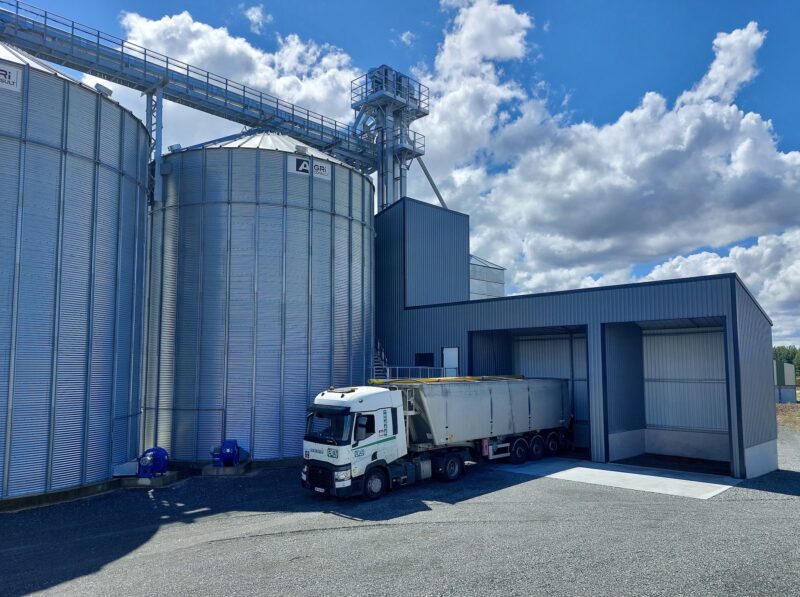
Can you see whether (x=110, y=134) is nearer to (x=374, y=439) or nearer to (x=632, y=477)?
(x=374, y=439)

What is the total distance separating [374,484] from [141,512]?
6.40 metres

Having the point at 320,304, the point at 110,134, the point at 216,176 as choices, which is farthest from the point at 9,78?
the point at 320,304

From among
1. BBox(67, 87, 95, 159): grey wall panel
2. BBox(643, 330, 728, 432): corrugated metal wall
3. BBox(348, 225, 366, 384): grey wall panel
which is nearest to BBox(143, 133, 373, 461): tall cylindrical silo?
BBox(348, 225, 366, 384): grey wall panel

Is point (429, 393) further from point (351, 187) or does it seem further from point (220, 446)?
point (351, 187)

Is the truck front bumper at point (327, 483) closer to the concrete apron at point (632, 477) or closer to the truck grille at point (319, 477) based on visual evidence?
the truck grille at point (319, 477)

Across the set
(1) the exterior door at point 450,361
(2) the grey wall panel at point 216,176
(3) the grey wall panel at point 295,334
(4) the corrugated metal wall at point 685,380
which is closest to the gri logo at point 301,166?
(3) the grey wall panel at point 295,334

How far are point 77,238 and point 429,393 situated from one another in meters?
12.0

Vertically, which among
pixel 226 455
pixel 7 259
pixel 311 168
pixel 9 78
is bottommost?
pixel 226 455

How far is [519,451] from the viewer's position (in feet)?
70.4

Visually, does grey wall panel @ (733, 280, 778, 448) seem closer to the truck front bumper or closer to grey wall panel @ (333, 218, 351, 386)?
the truck front bumper

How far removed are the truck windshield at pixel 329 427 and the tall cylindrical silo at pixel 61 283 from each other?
21.7 ft

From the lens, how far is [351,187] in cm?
2456

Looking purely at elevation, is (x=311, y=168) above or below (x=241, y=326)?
above

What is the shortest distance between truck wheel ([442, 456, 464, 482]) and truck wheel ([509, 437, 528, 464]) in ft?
10.7
